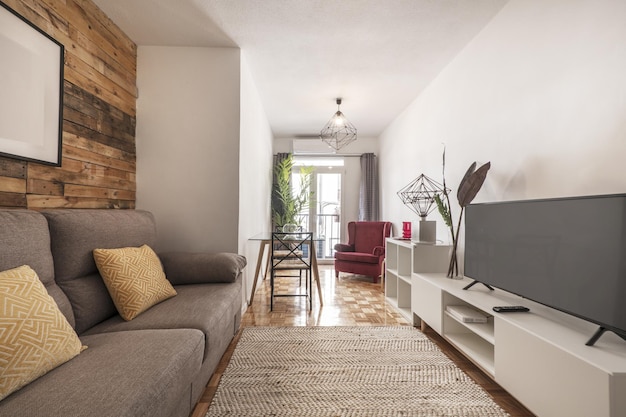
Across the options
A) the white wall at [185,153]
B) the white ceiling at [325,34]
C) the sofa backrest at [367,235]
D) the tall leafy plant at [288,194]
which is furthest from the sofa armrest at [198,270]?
the tall leafy plant at [288,194]

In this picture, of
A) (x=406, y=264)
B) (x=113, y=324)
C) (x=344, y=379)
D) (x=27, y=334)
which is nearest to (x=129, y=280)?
(x=113, y=324)

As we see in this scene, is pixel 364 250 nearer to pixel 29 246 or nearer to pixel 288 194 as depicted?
pixel 288 194

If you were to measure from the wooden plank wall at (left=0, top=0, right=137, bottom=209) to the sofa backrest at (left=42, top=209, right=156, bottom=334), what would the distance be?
0.30 meters

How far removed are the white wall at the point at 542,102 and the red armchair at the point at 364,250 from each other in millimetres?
1667

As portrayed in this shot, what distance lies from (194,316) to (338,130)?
4.35 meters

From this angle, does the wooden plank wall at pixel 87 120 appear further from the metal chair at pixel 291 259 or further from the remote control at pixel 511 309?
the remote control at pixel 511 309

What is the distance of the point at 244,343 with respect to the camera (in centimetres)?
256

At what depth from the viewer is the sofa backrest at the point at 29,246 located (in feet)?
4.53

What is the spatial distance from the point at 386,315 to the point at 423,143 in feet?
6.82

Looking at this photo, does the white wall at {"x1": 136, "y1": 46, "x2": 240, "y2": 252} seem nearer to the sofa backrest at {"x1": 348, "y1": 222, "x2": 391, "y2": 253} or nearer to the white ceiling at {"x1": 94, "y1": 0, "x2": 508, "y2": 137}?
the white ceiling at {"x1": 94, "y1": 0, "x2": 508, "y2": 137}

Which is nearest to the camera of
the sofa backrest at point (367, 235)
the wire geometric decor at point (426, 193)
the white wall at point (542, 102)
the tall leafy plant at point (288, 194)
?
the white wall at point (542, 102)

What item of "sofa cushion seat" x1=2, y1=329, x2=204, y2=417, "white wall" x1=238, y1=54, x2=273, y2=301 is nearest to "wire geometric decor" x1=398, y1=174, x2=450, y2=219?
"white wall" x1=238, y1=54, x2=273, y2=301

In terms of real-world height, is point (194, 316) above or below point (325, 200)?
below

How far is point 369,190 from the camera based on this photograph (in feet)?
21.1
